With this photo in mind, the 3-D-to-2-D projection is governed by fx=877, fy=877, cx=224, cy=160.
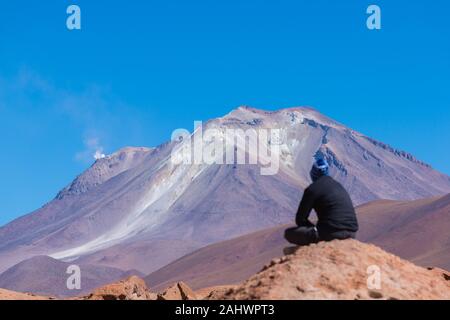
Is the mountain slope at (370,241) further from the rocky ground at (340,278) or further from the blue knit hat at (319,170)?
the rocky ground at (340,278)

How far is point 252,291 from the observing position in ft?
29.4

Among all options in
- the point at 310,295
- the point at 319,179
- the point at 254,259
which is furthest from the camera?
the point at 254,259

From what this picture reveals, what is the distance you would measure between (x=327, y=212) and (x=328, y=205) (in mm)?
95

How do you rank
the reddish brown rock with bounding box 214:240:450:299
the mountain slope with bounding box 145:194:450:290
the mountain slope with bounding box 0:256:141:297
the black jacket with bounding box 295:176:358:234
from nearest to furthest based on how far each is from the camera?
the reddish brown rock with bounding box 214:240:450:299 → the black jacket with bounding box 295:176:358:234 → the mountain slope with bounding box 145:194:450:290 → the mountain slope with bounding box 0:256:141:297

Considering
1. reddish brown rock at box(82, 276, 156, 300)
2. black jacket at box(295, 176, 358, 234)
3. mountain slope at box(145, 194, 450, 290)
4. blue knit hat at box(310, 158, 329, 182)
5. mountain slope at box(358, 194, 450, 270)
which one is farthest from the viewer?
mountain slope at box(145, 194, 450, 290)

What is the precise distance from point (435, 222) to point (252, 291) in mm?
87810

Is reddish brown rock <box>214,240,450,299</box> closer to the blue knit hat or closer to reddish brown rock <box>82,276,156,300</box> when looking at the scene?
the blue knit hat

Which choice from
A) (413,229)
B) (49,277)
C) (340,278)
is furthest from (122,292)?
(49,277)

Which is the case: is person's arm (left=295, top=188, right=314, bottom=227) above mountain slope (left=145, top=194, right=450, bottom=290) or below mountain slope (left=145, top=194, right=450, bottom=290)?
below

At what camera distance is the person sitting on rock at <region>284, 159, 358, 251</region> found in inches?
394

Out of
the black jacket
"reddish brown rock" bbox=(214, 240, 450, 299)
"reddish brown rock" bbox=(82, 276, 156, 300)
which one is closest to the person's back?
the black jacket
